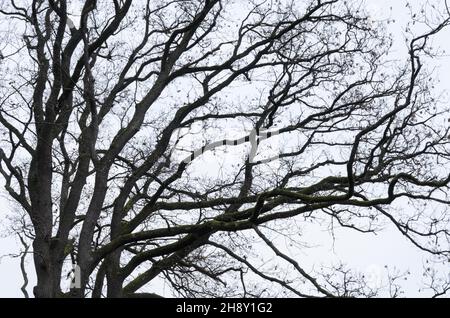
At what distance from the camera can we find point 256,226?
14.9m

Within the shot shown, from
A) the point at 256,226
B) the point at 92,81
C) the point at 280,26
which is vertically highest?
the point at 280,26

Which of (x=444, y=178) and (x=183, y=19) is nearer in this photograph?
(x=444, y=178)

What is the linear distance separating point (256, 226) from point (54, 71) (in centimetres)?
526

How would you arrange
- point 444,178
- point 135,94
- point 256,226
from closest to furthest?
point 256,226
point 444,178
point 135,94

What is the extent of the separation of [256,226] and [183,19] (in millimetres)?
6004

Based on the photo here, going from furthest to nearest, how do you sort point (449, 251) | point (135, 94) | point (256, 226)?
point (135, 94), point (449, 251), point (256, 226)

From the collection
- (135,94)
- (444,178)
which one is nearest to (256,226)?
(444,178)

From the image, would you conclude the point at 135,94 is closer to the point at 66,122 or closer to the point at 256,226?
the point at 66,122

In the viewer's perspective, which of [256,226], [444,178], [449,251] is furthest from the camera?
[449,251]

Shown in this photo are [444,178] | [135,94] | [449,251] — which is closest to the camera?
[444,178]

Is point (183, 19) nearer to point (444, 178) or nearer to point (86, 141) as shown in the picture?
point (86, 141)

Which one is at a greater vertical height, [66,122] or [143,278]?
[66,122]

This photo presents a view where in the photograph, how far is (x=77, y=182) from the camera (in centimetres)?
1719

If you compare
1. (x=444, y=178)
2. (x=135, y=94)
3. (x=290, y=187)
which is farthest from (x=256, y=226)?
(x=135, y=94)
